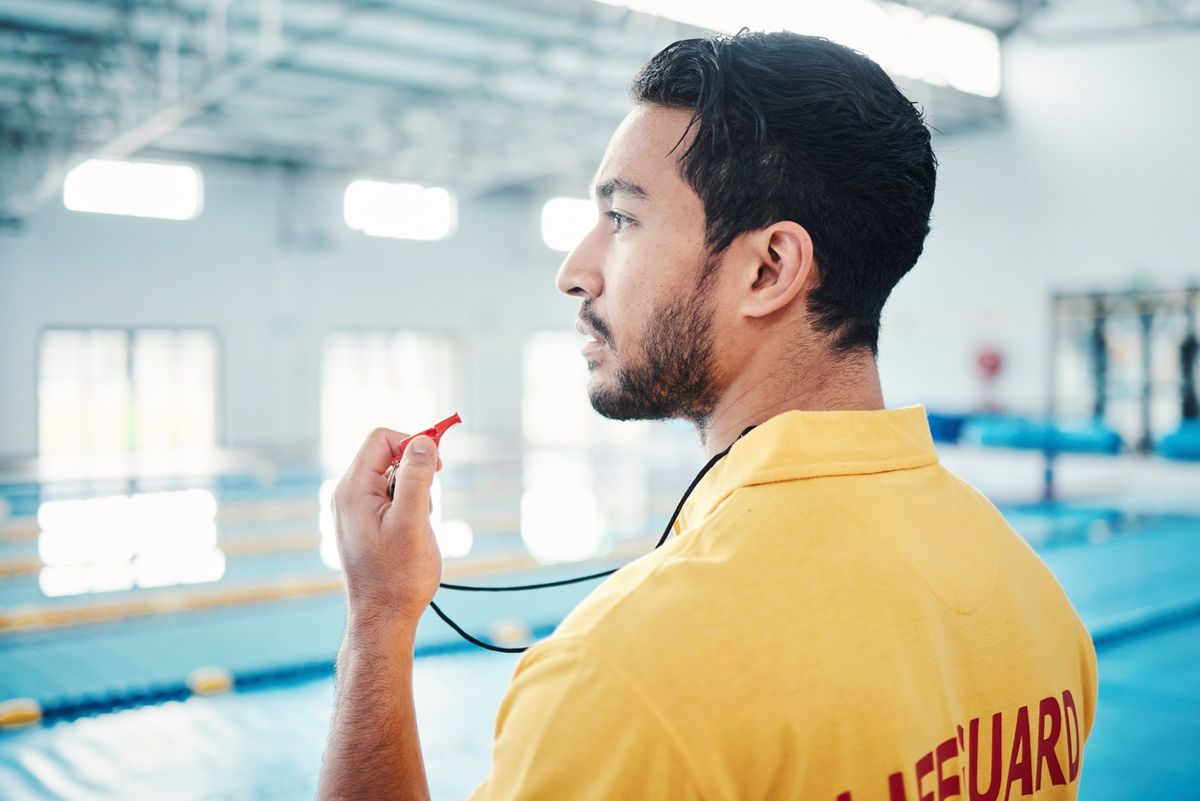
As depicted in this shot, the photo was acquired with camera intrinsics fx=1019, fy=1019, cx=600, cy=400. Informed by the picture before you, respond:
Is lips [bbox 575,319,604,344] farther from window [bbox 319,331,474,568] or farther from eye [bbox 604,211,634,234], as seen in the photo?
window [bbox 319,331,474,568]

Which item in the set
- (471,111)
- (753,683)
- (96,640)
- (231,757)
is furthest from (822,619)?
(471,111)

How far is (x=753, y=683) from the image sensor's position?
34.6 inches

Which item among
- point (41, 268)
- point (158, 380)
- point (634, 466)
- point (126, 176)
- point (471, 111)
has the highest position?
point (471, 111)

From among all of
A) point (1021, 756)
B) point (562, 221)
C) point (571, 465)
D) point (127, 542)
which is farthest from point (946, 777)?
point (562, 221)

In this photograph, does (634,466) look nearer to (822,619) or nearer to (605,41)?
(605,41)

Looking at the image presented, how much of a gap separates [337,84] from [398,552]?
562 inches

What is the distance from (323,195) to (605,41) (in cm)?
694

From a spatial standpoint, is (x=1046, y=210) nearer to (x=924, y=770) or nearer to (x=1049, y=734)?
(x=1049, y=734)

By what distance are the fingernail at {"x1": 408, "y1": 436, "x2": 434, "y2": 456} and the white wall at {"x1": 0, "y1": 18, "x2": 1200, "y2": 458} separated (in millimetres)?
15493

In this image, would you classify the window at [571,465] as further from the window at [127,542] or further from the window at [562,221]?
the window at [127,542]

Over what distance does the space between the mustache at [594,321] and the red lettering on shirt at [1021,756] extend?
0.65 m

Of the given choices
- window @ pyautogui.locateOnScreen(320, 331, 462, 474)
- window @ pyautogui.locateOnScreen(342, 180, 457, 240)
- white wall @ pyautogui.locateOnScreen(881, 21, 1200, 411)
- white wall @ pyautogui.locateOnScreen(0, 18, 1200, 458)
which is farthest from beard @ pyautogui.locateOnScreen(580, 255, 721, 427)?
window @ pyautogui.locateOnScreen(342, 180, 457, 240)

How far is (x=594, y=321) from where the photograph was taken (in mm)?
1339

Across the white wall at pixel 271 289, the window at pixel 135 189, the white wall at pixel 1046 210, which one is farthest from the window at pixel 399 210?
the white wall at pixel 1046 210
